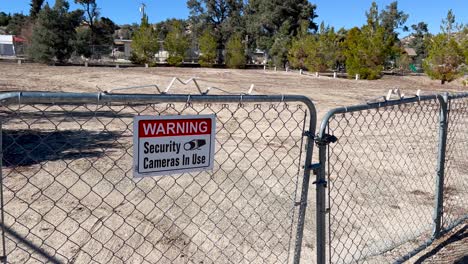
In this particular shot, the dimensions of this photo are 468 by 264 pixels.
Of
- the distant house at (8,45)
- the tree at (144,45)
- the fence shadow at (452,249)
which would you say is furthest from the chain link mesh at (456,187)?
the distant house at (8,45)

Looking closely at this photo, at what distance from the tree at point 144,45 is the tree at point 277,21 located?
1629 centimetres

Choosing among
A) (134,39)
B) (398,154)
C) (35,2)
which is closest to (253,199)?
(398,154)

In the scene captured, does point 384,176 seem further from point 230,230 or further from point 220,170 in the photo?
point 230,230

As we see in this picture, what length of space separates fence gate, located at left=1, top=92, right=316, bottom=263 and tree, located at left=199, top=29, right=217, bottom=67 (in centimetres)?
4842

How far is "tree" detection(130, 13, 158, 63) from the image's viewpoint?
A: 50.3 metres

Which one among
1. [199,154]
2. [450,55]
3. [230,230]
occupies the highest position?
[450,55]

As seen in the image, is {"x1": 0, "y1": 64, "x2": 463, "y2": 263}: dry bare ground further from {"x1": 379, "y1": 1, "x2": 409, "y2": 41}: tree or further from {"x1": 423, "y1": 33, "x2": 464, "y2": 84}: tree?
{"x1": 379, "y1": 1, "x2": 409, "y2": 41}: tree

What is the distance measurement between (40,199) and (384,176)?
517 centimetres

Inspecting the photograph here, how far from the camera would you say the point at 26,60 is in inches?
1863

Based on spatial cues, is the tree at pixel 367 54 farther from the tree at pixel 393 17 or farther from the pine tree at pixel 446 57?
the tree at pixel 393 17

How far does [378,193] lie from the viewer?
614 centimetres

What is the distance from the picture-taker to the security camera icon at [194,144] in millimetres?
2307

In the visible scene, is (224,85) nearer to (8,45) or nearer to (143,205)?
(143,205)

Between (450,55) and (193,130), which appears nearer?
(193,130)
